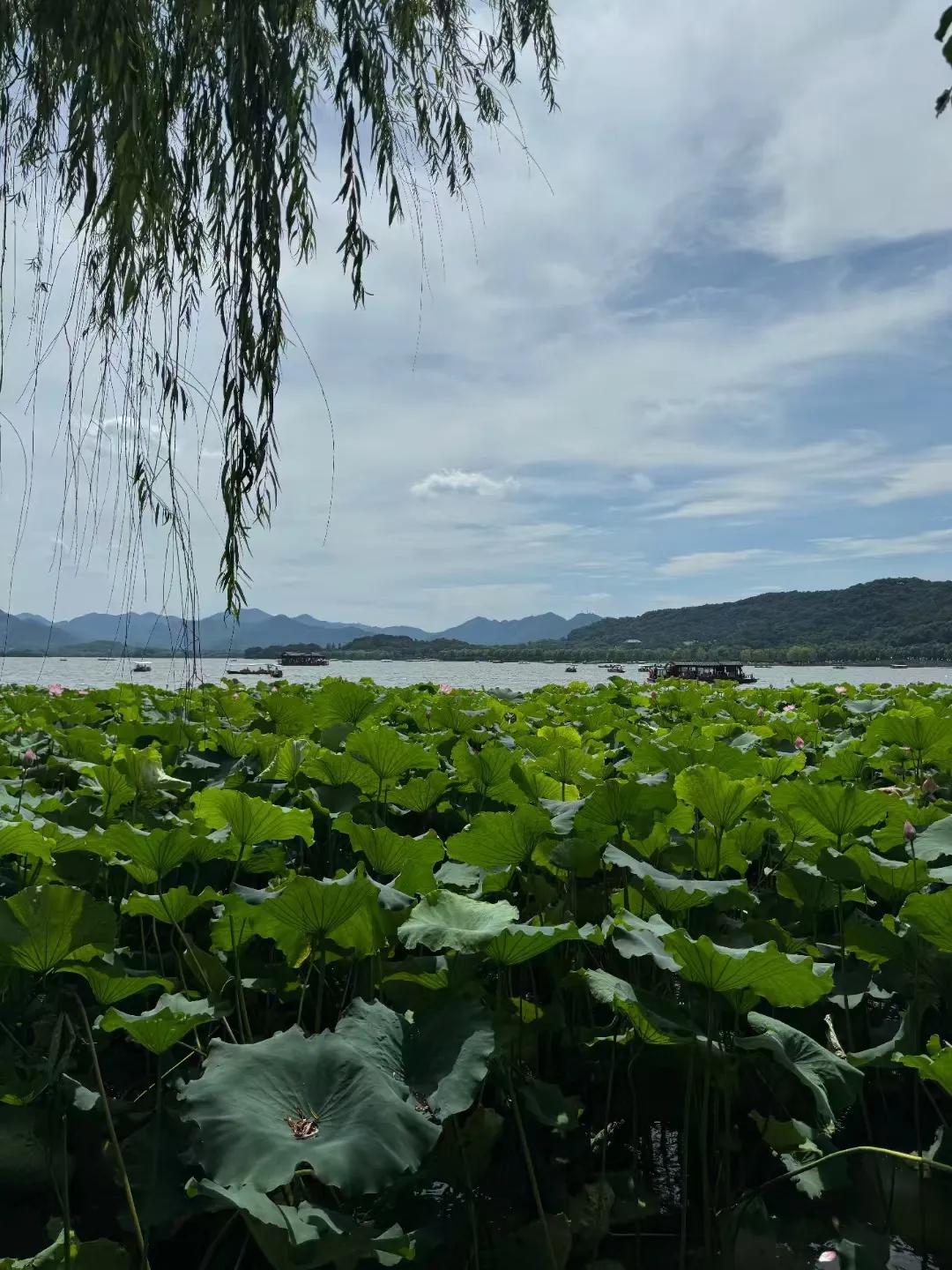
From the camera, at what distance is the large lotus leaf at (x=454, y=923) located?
1.15 m

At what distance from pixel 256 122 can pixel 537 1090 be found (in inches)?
73.4

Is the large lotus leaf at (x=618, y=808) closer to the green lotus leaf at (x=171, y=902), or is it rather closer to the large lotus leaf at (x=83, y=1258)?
the green lotus leaf at (x=171, y=902)

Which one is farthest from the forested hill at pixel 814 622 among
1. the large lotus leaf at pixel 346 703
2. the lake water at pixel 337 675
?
the large lotus leaf at pixel 346 703

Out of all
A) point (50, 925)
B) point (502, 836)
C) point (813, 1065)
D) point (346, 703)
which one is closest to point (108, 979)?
point (50, 925)

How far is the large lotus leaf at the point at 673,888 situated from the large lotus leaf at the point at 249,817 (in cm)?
53

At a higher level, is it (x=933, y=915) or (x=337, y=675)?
(x=933, y=915)

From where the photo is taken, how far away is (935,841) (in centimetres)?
159

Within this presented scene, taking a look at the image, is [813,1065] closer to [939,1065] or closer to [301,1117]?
[939,1065]

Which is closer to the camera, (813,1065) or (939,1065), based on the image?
(939,1065)

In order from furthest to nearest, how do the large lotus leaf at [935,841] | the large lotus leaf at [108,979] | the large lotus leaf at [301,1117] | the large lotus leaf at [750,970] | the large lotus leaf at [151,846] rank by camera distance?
the large lotus leaf at [935,841], the large lotus leaf at [151,846], the large lotus leaf at [108,979], the large lotus leaf at [750,970], the large lotus leaf at [301,1117]

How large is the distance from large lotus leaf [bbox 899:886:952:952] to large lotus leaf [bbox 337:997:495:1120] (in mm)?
604

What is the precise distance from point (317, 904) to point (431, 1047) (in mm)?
237

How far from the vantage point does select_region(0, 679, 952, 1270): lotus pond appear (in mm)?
1012

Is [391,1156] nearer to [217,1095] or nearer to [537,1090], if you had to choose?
[217,1095]
